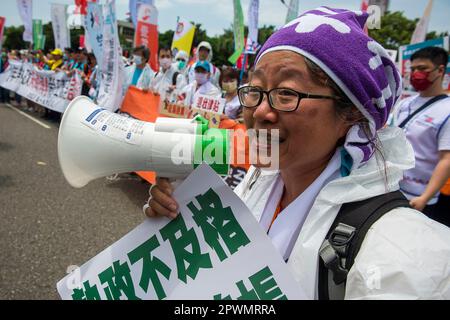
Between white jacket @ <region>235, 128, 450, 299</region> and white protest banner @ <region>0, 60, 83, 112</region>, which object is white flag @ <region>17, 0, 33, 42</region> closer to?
white protest banner @ <region>0, 60, 83, 112</region>

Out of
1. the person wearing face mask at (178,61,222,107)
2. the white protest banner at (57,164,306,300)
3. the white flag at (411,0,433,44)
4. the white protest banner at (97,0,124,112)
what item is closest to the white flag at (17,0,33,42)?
the white protest banner at (97,0,124,112)

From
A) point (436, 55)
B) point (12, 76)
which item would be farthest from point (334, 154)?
point (12, 76)

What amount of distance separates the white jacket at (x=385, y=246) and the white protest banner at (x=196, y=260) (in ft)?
0.33

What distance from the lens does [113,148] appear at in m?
0.97

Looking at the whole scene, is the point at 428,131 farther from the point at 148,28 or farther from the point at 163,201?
the point at 148,28

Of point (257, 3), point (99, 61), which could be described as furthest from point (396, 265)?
point (257, 3)

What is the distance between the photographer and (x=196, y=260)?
3.00 feet

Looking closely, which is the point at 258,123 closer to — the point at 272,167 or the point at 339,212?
the point at 272,167

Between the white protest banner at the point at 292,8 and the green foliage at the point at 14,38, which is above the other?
the white protest banner at the point at 292,8

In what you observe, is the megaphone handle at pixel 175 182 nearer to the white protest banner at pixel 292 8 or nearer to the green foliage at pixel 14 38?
the white protest banner at pixel 292 8

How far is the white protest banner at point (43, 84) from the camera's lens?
859 cm

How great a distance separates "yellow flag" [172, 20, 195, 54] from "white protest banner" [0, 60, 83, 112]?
3277 millimetres

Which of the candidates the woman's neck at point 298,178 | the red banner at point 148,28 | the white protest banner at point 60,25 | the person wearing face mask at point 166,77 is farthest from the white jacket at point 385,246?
the white protest banner at point 60,25
